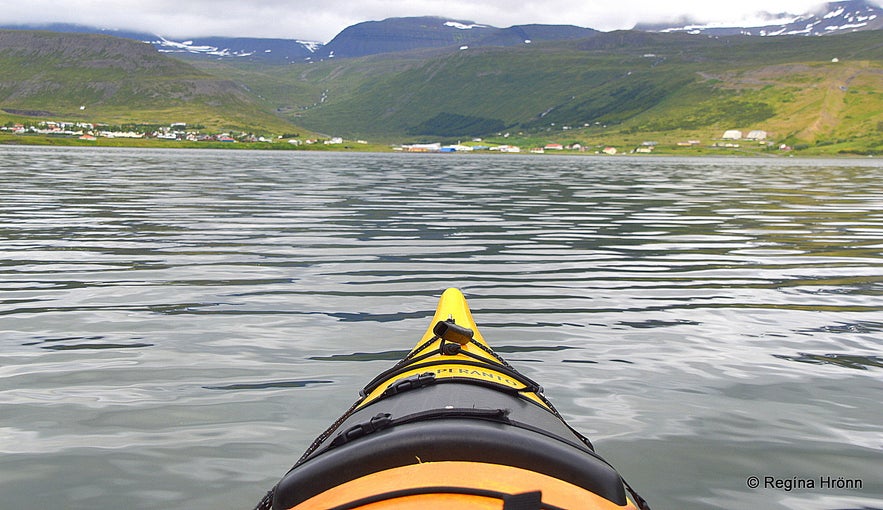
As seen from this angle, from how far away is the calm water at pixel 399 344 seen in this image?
696cm

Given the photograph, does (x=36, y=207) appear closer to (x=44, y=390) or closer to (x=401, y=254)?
(x=401, y=254)

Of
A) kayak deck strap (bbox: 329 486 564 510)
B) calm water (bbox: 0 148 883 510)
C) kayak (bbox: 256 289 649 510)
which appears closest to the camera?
kayak deck strap (bbox: 329 486 564 510)

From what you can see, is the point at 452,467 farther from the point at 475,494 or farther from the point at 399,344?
the point at 399,344

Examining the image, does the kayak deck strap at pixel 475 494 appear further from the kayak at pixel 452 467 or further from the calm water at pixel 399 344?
the calm water at pixel 399 344

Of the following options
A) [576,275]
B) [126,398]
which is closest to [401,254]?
[576,275]

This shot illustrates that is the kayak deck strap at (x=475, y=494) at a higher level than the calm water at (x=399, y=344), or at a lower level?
higher

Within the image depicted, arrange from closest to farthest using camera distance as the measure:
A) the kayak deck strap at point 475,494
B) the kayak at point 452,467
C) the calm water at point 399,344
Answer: the kayak deck strap at point 475,494 → the kayak at point 452,467 → the calm water at point 399,344

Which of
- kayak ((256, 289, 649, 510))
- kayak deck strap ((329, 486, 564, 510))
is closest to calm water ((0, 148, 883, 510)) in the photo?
kayak ((256, 289, 649, 510))

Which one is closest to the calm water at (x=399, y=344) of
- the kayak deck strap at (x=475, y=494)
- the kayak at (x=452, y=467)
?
the kayak at (x=452, y=467)

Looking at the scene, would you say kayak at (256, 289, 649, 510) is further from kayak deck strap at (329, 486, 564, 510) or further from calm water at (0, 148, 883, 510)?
calm water at (0, 148, 883, 510)

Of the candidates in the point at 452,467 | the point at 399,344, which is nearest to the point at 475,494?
the point at 452,467

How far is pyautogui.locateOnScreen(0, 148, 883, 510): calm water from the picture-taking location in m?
6.96

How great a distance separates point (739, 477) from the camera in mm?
6844

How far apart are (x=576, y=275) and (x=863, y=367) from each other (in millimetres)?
7600
